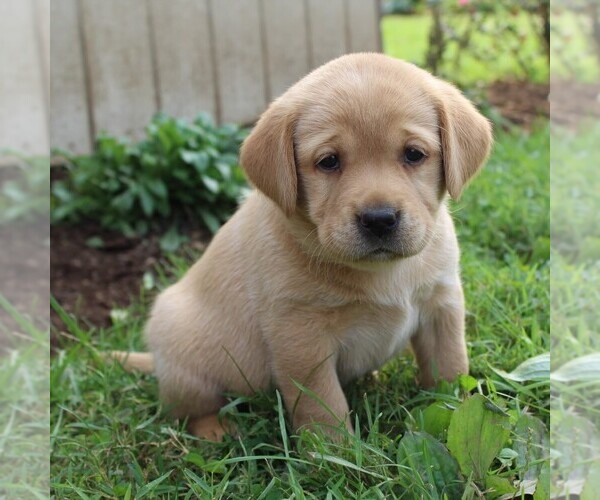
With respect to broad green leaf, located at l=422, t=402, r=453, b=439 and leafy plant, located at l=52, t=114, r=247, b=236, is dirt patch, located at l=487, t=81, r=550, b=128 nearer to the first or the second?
leafy plant, located at l=52, t=114, r=247, b=236

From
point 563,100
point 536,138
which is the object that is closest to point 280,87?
point 536,138

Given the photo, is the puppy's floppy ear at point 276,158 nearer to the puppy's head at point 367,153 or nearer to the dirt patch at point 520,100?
the puppy's head at point 367,153

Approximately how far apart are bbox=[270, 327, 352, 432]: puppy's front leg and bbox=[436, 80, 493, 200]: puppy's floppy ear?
2.14 ft

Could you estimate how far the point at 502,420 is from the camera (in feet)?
7.61

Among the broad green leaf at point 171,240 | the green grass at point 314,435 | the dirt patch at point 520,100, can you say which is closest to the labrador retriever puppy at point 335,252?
the green grass at point 314,435

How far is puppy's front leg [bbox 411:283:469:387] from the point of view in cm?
288

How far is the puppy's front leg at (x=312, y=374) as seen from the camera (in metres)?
2.67

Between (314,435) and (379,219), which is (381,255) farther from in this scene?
(314,435)

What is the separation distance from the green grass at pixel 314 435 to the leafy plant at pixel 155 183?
1.06m

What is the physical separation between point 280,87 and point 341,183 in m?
4.01

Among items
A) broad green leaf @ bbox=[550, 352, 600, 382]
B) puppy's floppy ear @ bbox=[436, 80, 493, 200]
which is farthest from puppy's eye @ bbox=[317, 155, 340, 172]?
broad green leaf @ bbox=[550, 352, 600, 382]

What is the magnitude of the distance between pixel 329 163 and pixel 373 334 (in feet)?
1.99

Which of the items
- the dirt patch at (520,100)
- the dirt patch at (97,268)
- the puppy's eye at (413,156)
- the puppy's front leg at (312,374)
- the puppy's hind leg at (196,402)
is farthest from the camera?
the dirt patch at (520,100)

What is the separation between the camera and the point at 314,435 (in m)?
2.52
